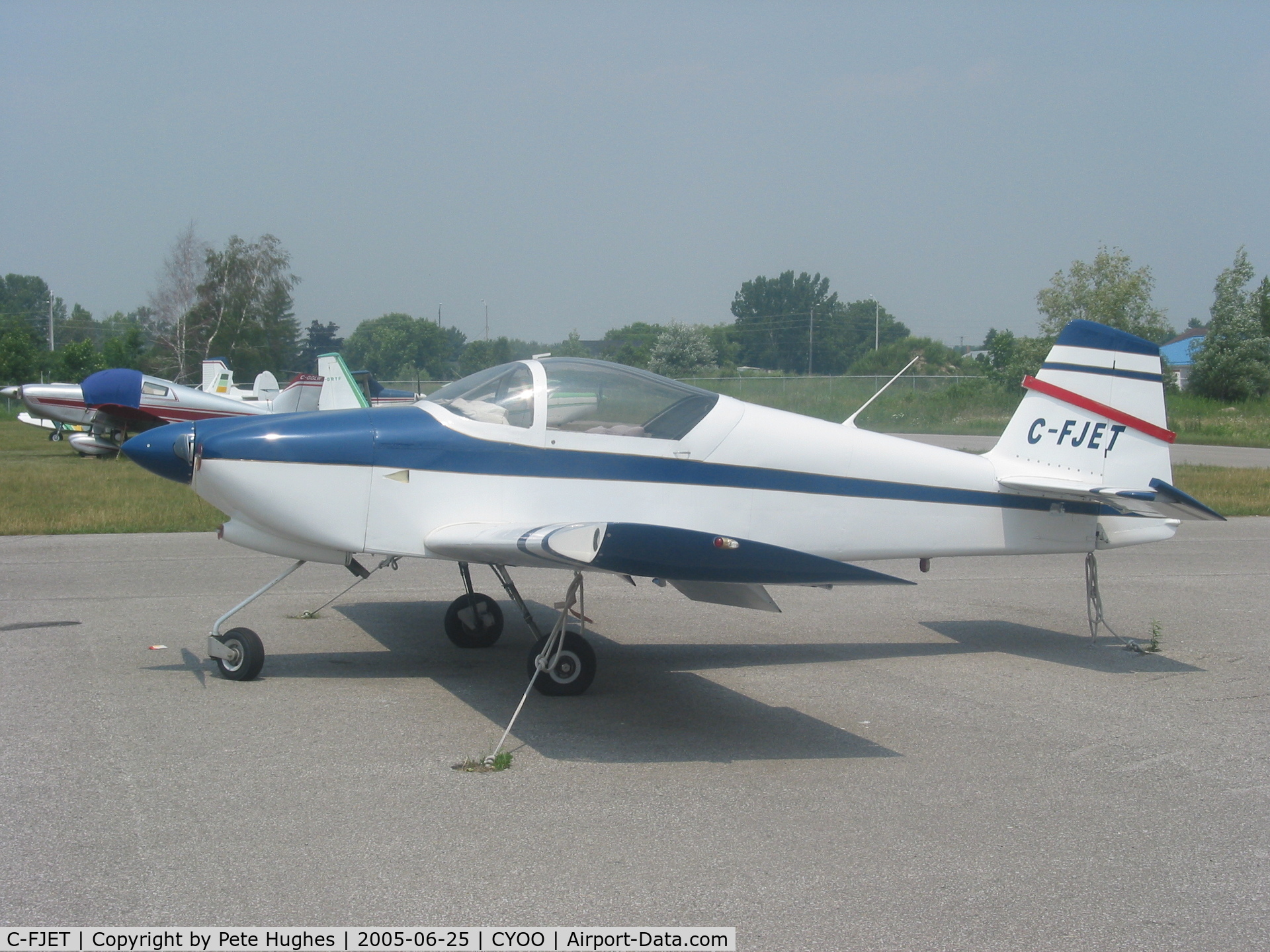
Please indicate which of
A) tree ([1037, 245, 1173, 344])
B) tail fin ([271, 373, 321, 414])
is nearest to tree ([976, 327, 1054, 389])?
tree ([1037, 245, 1173, 344])

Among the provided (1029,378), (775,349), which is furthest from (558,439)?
(775,349)

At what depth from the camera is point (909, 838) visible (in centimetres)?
396

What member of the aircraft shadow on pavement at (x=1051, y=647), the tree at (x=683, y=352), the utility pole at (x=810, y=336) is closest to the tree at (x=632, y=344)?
the tree at (x=683, y=352)

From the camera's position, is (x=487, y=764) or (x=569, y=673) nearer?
(x=487, y=764)

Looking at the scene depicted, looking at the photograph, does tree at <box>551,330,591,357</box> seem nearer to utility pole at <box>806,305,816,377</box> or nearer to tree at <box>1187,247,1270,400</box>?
tree at <box>1187,247,1270,400</box>

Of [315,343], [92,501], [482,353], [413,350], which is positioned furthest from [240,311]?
[92,501]

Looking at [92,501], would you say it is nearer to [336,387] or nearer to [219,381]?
[336,387]

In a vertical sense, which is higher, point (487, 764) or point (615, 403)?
point (615, 403)

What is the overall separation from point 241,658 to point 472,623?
1.63 metres

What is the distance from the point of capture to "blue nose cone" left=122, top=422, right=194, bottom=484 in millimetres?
5598

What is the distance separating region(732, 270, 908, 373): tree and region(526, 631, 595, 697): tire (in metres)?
75.9

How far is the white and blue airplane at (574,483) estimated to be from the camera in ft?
18.4

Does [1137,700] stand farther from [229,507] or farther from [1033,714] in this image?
[229,507]

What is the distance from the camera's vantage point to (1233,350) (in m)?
42.1
